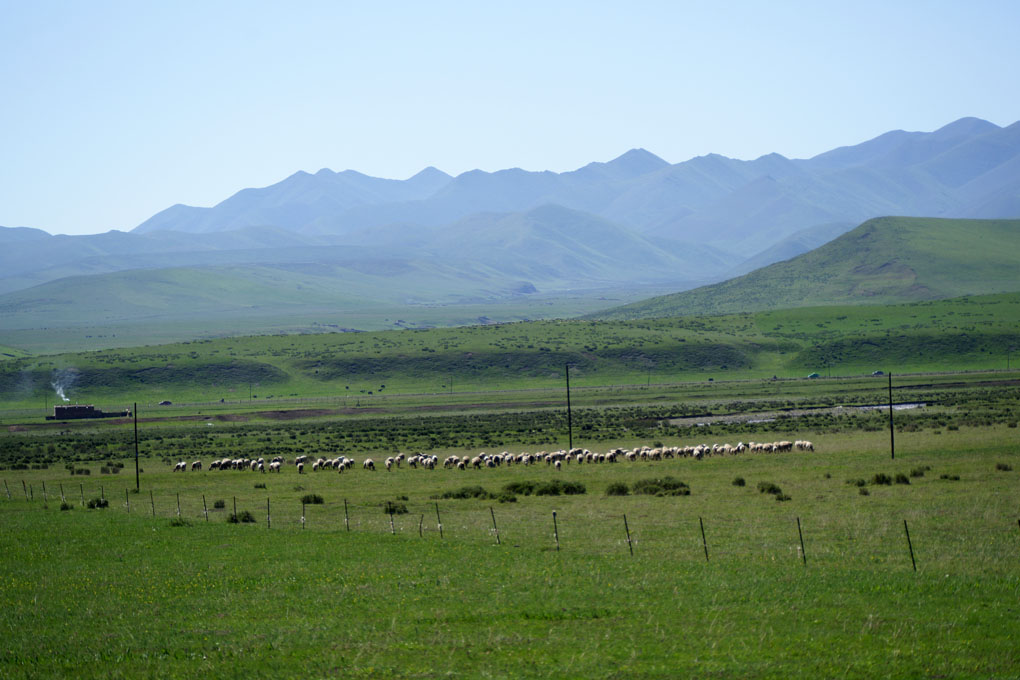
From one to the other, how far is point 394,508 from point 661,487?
40.6 feet

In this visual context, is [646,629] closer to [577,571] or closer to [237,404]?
[577,571]

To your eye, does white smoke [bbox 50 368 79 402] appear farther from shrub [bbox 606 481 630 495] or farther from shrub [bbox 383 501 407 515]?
shrub [bbox 606 481 630 495]

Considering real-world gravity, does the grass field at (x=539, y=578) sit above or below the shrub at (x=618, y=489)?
above

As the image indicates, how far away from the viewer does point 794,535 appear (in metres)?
31.6

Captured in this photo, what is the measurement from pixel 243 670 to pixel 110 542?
1790 cm

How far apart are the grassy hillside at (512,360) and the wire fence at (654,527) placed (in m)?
98.8

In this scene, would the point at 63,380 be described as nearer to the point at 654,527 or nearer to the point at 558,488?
the point at 558,488

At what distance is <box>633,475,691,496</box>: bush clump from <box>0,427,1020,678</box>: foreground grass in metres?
1.38

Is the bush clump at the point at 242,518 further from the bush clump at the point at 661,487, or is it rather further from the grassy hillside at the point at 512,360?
the grassy hillside at the point at 512,360

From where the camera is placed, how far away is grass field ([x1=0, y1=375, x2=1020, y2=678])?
19.3 metres

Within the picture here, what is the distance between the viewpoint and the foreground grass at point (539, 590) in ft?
63.1

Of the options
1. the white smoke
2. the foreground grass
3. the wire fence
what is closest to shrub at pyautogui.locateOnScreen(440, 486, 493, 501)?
the wire fence

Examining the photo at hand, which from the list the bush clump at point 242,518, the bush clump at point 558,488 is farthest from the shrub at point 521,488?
the bush clump at point 242,518

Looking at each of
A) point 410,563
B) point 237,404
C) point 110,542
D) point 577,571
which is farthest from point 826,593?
point 237,404
